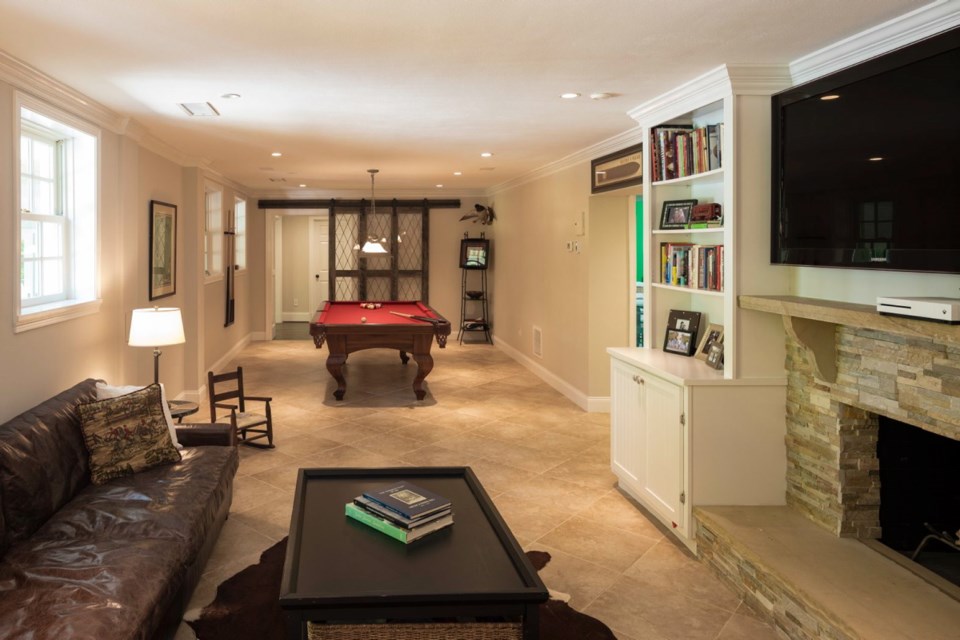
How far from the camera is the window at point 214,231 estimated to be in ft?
26.8

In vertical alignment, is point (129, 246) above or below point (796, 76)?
below

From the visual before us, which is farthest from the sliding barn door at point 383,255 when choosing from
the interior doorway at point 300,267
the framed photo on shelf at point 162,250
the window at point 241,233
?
the framed photo on shelf at point 162,250

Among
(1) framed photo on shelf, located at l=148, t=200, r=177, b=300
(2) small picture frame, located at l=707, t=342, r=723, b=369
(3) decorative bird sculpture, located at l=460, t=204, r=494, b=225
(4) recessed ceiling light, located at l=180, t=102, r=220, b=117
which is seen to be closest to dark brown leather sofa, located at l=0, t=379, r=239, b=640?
(4) recessed ceiling light, located at l=180, t=102, r=220, b=117

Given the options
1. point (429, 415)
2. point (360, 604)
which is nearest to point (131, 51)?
point (360, 604)

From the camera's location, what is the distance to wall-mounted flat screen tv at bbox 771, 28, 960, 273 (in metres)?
2.36

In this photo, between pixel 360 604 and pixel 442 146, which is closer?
pixel 360 604

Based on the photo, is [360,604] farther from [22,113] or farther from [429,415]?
[429,415]

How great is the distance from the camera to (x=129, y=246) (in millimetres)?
5000

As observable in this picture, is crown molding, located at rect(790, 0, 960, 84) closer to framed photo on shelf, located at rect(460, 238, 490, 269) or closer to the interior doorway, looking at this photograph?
framed photo on shelf, located at rect(460, 238, 490, 269)

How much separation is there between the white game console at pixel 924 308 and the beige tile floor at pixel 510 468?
136cm

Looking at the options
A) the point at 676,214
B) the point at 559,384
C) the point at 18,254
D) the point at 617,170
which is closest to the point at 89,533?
the point at 18,254

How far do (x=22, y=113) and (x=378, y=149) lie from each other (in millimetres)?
3099

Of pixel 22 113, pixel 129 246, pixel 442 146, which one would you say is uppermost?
pixel 442 146

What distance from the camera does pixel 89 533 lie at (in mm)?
2635
